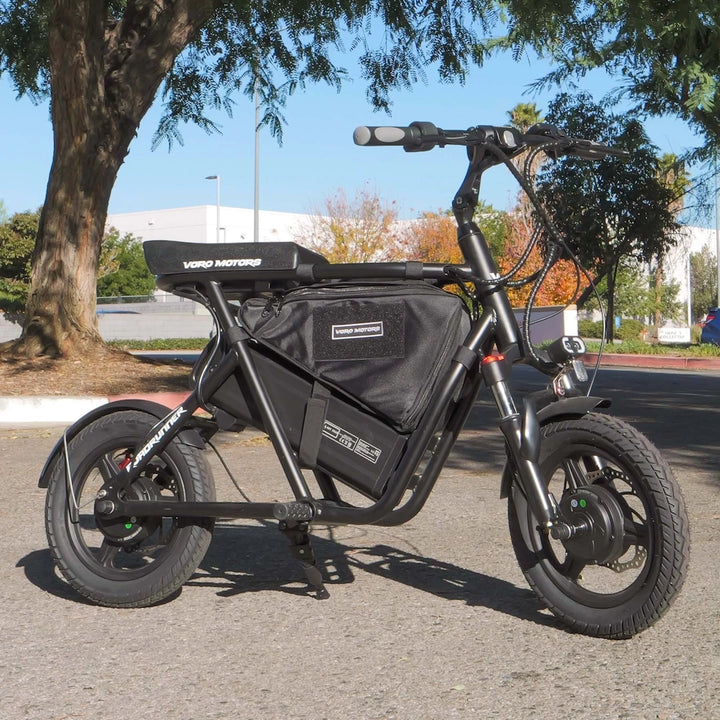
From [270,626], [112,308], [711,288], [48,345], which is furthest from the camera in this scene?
[711,288]

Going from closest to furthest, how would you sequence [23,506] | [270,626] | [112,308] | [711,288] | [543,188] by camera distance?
[270,626], [23,506], [543,188], [112,308], [711,288]

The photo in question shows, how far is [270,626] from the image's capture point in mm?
3727

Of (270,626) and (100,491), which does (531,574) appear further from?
(100,491)

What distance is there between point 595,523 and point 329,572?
1379 mm

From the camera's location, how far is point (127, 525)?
4.00m

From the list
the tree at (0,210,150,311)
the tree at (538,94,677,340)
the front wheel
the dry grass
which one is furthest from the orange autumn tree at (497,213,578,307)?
the front wheel

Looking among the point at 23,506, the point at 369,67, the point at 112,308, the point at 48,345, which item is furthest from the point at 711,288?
the point at 23,506

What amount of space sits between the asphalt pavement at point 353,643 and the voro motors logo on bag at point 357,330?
0.98 m

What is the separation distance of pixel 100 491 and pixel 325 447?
0.89 m

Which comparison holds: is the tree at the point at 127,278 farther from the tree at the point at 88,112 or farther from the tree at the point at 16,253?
the tree at the point at 88,112

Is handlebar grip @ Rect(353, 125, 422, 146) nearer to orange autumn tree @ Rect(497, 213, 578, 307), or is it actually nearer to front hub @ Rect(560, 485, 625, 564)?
front hub @ Rect(560, 485, 625, 564)

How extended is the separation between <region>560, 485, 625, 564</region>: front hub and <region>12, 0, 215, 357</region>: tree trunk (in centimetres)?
990

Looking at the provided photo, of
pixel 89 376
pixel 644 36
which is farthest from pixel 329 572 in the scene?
pixel 89 376

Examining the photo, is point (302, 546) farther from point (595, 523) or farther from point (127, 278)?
point (127, 278)
